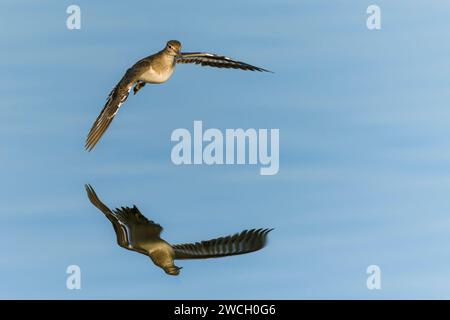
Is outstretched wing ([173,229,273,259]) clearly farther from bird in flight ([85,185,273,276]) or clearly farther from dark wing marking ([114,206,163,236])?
dark wing marking ([114,206,163,236])

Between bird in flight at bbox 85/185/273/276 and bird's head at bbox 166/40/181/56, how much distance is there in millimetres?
3432

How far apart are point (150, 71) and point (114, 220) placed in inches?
129

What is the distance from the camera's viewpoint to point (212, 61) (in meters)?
20.7

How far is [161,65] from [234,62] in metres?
2.93

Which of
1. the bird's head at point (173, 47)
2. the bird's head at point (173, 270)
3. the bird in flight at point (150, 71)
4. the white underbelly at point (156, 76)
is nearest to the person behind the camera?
the bird's head at point (173, 270)

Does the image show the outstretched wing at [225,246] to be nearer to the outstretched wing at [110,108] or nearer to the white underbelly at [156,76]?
the outstretched wing at [110,108]

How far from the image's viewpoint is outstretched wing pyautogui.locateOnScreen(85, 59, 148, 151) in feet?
54.9

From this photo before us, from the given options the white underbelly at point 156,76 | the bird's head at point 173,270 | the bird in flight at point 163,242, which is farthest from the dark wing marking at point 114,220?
the white underbelly at point 156,76

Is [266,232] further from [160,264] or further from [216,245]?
[160,264]

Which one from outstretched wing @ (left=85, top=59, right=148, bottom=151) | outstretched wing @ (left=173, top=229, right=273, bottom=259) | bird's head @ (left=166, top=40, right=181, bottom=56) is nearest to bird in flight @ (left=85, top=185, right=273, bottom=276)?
outstretched wing @ (left=173, top=229, right=273, bottom=259)

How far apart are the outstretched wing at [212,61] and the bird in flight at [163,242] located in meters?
4.18

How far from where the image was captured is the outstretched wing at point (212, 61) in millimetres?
20016

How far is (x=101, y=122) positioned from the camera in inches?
663

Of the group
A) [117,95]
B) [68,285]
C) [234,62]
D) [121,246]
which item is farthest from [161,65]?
[68,285]
